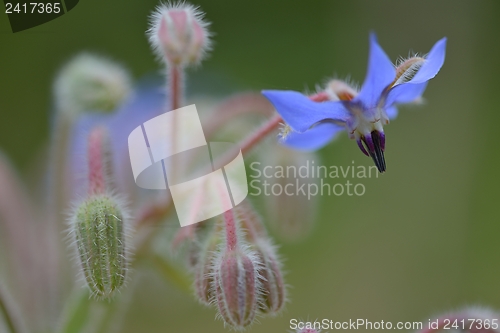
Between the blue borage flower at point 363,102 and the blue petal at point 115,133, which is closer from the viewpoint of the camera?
the blue borage flower at point 363,102

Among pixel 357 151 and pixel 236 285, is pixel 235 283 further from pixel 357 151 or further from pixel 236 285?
pixel 357 151

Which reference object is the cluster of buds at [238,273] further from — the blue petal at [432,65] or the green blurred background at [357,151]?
the green blurred background at [357,151]

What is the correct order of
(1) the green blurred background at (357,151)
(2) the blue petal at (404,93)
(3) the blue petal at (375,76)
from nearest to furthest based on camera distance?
(3) the blue petal at (375,76) → (2) the blue petal at (404,93) → (1) the green blurred background at (357,151)

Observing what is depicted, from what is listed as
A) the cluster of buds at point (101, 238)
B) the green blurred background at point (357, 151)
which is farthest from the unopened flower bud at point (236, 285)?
the green blurred background at point (357, 151)

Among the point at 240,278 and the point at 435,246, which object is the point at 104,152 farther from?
the point at 435,246

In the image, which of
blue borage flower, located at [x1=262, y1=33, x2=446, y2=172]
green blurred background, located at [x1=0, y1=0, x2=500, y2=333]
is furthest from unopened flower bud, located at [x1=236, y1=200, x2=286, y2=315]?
green blurred background, located at [x1=0, y1=0, x2=500, y2=333]

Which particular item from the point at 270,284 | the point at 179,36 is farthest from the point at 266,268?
the point at 179,36
